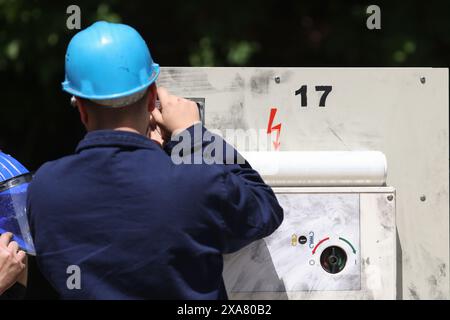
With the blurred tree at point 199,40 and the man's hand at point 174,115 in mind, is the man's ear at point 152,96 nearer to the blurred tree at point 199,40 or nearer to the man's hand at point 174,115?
the man's hand at point 174,115

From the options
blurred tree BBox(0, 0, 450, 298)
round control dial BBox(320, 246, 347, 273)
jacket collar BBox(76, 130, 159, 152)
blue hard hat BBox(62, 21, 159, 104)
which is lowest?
round control dial BBox(320, 246, 347, 273)

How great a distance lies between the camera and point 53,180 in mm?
1696

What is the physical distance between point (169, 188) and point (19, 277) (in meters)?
0.63

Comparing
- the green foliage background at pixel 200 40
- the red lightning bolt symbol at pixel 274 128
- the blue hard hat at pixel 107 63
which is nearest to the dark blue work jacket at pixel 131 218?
the blue hard hat at pixel 107 63

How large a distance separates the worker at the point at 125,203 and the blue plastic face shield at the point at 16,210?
23cm

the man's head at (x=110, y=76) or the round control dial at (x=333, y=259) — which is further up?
the man's head at (x=110, y=76)

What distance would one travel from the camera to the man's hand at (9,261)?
1.91 metres

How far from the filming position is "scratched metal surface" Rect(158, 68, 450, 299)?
2232 millimetres

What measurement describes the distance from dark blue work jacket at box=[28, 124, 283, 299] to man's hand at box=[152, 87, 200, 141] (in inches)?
6.4

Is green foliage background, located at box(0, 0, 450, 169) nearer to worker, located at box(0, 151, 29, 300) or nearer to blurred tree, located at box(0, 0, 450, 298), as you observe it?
blurred tree, located at box(0, 0, 450, 298)

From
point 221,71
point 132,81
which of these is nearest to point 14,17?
point 221,71

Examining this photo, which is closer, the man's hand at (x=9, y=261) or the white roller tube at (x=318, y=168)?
the man's hand at (x=9, y=261)

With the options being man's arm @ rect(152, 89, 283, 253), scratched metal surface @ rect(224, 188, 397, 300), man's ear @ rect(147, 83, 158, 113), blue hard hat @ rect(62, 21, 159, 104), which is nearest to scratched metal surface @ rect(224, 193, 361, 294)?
scratched metal surface @ rect(224, 188, 397, 300)

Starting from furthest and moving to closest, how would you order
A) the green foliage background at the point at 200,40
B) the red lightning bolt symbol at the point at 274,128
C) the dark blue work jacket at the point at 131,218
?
the green foliage background at the point at 200,40
the red lightning bolt symbol at the point at 274,128
the dark blue work jacket at the point at 131,218
